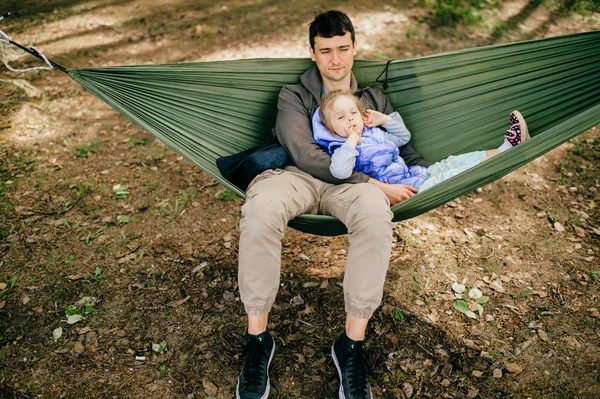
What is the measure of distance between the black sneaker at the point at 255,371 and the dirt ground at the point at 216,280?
102 mm

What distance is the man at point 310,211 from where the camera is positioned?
169 centimetres

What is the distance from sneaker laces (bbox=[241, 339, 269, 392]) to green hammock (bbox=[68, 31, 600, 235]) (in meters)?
0.75

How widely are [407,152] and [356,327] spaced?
103cm

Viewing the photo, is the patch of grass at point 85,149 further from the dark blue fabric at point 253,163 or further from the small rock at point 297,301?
the small rock at point 297,301

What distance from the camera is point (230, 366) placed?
76.5 inches

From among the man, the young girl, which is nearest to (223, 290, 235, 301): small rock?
the man

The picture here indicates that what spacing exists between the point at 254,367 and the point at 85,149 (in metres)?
2.19

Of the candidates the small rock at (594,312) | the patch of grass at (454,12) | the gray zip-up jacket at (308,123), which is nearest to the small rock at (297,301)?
the gray zip-up jacket at (308,123)

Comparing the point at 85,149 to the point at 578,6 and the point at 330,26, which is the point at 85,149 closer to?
the point at 330,26

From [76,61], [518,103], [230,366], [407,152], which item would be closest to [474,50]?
[518,103]

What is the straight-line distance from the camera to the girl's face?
2080mm

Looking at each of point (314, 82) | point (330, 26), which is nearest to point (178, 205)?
point (314, 82)

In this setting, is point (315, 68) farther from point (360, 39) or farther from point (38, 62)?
point (38, 62)

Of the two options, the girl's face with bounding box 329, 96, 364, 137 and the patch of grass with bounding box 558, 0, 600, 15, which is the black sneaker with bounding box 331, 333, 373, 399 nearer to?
the girl's face with bounding box 329, 96, 364, 137
